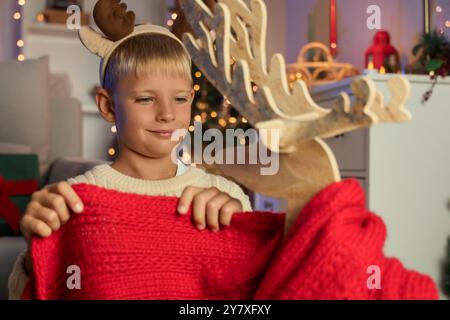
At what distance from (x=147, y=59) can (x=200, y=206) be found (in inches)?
11.8

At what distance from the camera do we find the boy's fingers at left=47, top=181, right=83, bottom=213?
668 mm

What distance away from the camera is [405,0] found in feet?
8.91

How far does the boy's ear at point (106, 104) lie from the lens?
971 mm

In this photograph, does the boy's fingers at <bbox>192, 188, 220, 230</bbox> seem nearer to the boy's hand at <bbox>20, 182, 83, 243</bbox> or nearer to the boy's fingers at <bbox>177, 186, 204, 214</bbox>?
the boy's fingers at <bbox>177, 186, 204, 214</bbox>

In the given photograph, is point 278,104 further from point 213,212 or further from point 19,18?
point 19,18

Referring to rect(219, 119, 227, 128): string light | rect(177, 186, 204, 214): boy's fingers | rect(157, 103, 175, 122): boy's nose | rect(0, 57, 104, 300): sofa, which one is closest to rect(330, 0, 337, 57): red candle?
rect(219, 119, 227, 128): string light

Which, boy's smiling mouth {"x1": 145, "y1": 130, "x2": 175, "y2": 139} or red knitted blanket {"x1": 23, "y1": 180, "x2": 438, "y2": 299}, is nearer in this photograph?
red knitted blanket {"x1": 23, "y1": 180, "x2": 438, "y2": 299}

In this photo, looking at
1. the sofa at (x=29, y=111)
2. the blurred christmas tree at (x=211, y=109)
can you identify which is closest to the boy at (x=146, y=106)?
the sofa at (x=29, y=111)

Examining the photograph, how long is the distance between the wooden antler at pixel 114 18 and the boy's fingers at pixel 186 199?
1.00ft

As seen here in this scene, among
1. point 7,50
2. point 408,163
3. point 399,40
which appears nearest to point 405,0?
point 399,40

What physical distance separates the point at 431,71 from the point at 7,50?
6.98 feet

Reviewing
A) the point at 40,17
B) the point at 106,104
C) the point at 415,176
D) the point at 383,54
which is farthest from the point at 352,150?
the point at 40,17

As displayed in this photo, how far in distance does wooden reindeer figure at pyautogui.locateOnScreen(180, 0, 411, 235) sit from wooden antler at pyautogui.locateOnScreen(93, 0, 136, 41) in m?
0.15

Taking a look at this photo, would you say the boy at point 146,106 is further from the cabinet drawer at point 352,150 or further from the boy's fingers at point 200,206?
the cabinet drawer at point 352,150
